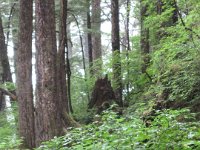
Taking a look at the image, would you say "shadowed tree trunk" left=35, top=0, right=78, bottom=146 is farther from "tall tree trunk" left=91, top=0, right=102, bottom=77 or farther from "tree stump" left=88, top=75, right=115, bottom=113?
"tall tree trunk" left=91, top=0, right=102, bottom=77

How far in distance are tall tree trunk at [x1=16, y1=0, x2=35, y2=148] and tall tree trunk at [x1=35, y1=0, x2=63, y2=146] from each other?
195 cm

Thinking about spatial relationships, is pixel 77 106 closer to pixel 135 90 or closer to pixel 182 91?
pixel 135 90

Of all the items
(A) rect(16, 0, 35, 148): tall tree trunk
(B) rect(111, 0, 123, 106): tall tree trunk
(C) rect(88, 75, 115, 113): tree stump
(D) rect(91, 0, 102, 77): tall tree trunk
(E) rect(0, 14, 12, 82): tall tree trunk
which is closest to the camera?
(A) rect(16, 0, 35, 148): tall tree trunk

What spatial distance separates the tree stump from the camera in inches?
446

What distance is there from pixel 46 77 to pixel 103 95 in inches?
155

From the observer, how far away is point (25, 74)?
397 inches

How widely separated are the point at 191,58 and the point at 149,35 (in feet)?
20.9

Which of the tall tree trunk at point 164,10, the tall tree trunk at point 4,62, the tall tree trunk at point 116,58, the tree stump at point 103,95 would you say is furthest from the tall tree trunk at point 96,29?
the tall tree trunk at point 164,10

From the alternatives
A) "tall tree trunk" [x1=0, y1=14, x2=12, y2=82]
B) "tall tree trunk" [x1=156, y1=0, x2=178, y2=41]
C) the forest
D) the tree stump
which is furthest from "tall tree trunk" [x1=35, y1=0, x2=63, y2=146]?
"tall tree trunk" [x1=0, y1=14, x2=12, y2=82]

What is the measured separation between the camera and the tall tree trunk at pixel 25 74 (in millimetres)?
9867

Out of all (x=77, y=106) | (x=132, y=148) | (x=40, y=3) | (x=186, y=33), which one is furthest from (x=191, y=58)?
(x=77, y=106)

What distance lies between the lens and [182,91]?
6.45 m

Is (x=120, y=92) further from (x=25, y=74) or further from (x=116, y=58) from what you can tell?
(x=25, y=74)

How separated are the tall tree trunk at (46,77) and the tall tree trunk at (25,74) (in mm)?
1950
